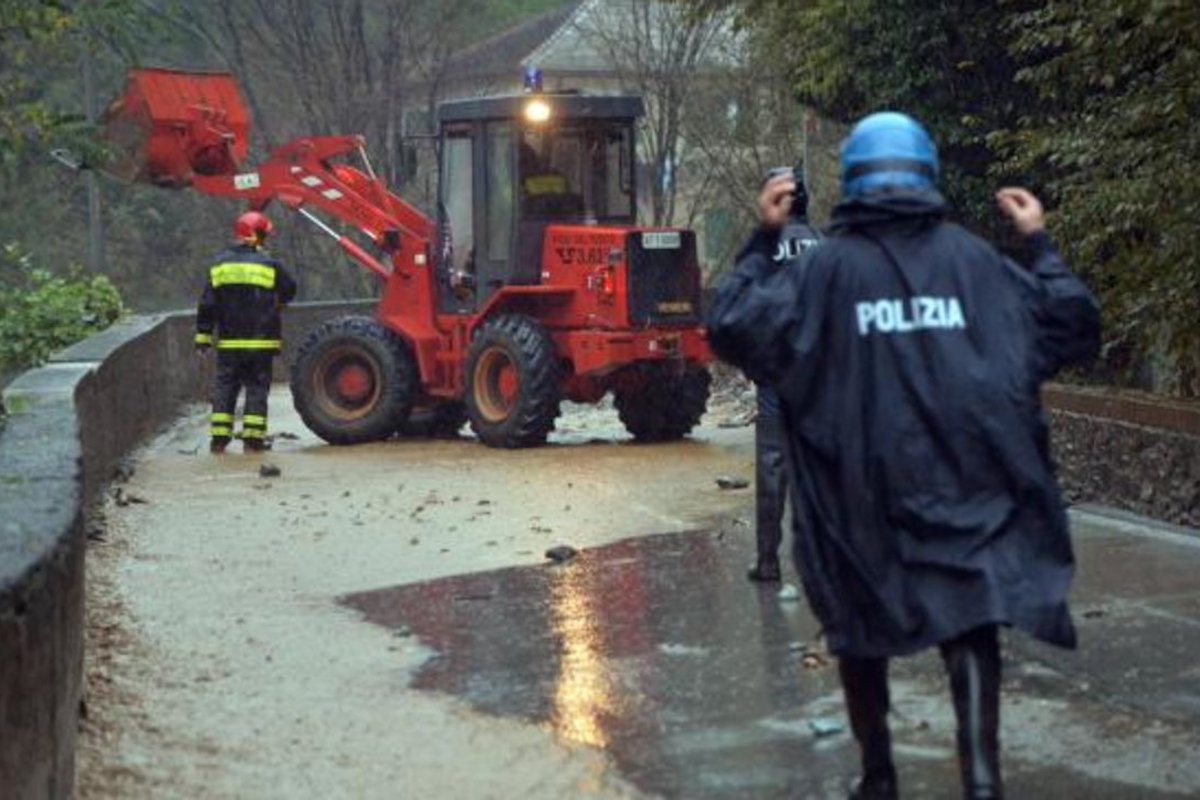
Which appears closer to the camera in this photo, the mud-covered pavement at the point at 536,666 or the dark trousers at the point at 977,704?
the dark trousers at the point at 977,704

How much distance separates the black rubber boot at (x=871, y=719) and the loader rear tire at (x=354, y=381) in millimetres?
12929

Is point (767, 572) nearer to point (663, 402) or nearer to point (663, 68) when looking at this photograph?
point (663, 402)

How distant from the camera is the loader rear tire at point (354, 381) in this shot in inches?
748

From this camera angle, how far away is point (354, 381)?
760 inches

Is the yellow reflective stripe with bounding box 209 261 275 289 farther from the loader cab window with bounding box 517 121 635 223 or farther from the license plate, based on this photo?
the license plate

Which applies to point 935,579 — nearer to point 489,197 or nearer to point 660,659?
point 660,659

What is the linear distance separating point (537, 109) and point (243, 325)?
9.42 ft

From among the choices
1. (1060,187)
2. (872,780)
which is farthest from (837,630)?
(1060,187)

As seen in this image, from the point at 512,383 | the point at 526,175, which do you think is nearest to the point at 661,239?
the point at 526,175

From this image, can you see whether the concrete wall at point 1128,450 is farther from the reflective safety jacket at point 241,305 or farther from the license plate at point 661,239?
the reflective safety jacket at point 241,305

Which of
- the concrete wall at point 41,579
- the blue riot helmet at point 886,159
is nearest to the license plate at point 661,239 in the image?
the concrete wall at point 41,579

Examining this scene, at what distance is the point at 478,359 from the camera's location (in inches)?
721

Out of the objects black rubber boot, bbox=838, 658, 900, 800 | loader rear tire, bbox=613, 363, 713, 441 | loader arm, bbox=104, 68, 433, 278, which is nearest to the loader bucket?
loader arm, bbox=104, 68, 433, 278

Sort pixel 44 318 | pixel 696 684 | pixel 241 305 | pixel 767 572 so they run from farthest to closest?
pixel 44 318, pixel 241 305, pixel 767 572, pixel 696 684
